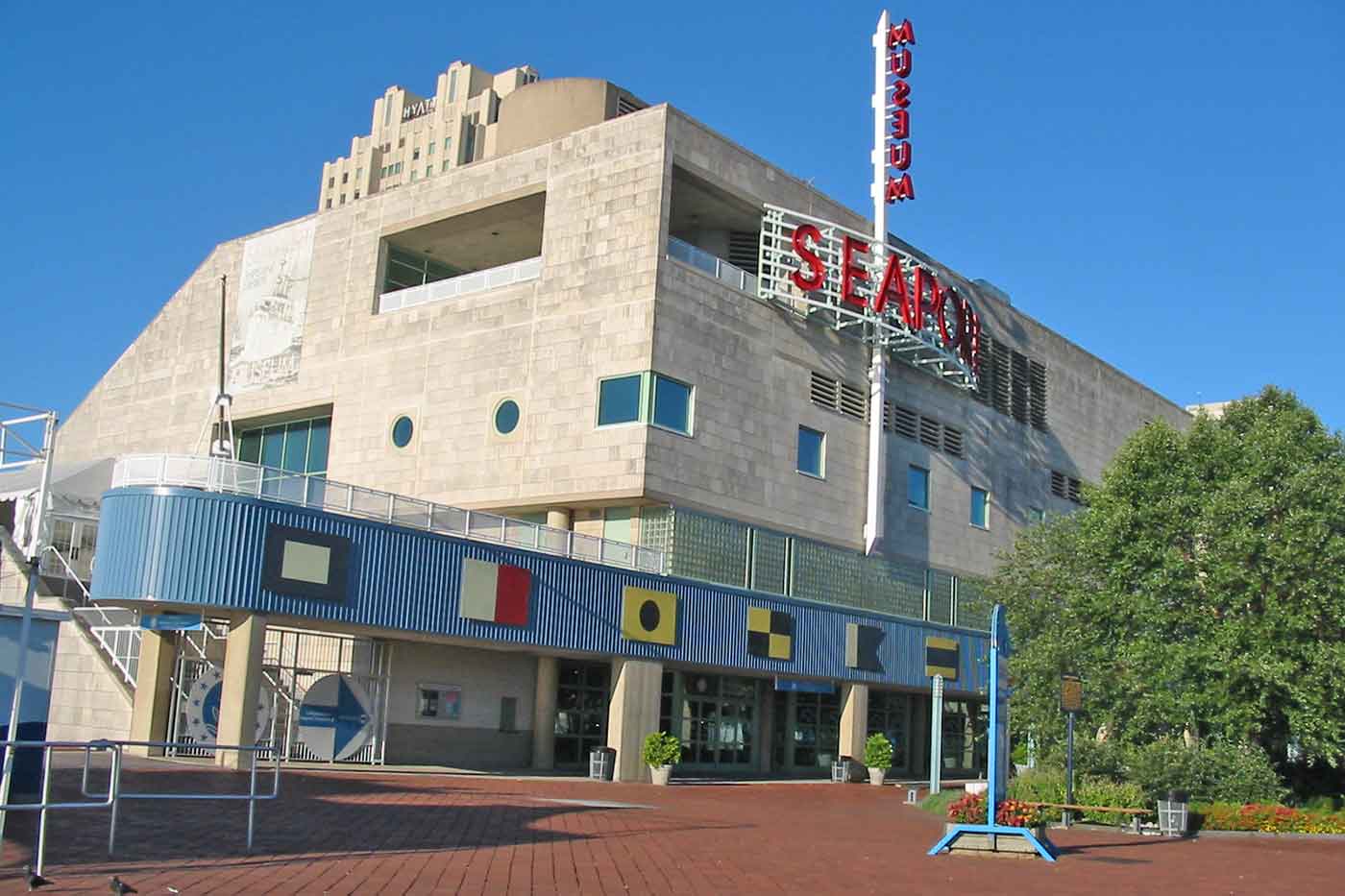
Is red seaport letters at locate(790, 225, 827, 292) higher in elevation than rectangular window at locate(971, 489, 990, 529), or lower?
higher

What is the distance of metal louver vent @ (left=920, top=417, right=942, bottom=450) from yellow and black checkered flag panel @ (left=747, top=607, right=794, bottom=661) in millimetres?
9924

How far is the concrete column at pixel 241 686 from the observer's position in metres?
27.0

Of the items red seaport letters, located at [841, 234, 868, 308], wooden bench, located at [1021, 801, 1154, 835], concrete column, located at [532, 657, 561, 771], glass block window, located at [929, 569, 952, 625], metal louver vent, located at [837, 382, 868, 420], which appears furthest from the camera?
glass block window, located at [929, 569, 952, 625]

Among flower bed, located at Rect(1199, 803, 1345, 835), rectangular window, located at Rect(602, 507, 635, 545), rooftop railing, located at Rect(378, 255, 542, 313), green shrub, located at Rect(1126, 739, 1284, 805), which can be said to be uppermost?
rooftop railing, located at Rect(378, 255, 542, 313)

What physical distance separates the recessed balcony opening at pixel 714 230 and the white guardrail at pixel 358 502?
9.00 metres

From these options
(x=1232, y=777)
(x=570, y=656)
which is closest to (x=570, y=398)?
(x=570, y=656)

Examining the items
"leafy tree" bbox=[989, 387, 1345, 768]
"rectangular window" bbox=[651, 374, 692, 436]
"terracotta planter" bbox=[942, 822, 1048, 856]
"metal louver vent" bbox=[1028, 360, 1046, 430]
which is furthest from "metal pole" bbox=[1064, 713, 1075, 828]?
"metal louver vent" bbox=[1028, 360, 1046, 430]

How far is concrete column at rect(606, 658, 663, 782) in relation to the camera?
111ft

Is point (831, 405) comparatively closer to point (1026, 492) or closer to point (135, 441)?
point (1026, 492)

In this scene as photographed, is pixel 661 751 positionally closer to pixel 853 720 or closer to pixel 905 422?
pixel 853 720

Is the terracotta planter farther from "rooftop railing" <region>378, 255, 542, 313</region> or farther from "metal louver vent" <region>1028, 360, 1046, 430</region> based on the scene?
"metal louver vent" <region>1028, 360, 1046, 430</region>

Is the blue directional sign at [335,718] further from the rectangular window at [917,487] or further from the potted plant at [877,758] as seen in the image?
the rectangular window at [917,487]

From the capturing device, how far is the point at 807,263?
40.3m

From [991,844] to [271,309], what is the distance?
35.6 metres
